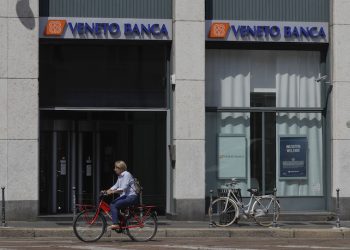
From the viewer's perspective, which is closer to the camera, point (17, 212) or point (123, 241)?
point (123, 241)

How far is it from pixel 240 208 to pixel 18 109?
6159mm

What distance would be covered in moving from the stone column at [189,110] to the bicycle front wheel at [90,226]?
4.90 m

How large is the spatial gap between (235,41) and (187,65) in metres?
1.58

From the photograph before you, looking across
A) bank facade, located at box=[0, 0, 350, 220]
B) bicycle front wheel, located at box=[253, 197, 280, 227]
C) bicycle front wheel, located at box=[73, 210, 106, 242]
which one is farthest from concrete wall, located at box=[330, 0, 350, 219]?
bicycle front wheel, located at box=[73, 210, 106, 242]

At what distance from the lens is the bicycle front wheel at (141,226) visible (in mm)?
18062

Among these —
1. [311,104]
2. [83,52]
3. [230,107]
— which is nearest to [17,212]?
[83,52]

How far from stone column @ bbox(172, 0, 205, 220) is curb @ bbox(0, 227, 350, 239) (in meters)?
2.67

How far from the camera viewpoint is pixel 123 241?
18125mm

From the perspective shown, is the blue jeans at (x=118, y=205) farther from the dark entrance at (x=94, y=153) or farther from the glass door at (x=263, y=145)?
the glass door at (x=263, y=145)

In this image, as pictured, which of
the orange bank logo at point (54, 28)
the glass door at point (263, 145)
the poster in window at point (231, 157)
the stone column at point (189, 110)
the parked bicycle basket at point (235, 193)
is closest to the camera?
the parked bicycle basket at point (235, 193)

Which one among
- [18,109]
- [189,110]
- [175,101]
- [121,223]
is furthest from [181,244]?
[18,109]

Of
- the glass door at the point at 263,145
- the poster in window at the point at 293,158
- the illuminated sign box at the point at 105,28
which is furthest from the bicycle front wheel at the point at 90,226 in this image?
the poster in window at the point at 293,158

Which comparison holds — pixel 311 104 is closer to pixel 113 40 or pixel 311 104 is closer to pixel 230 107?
pixel 230 107

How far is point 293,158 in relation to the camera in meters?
23.9
